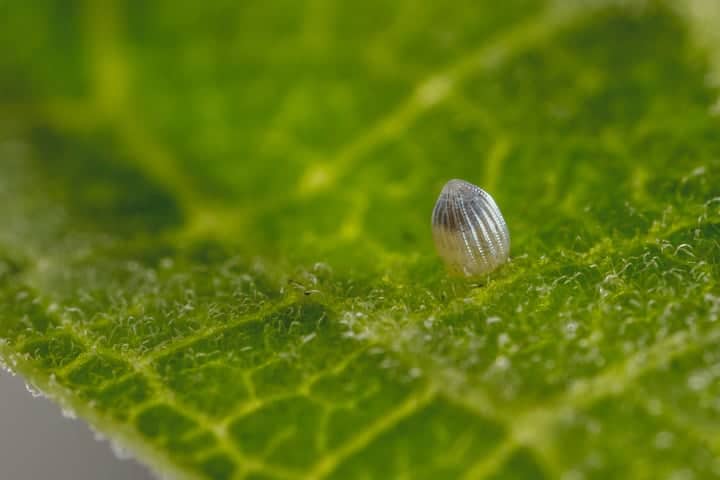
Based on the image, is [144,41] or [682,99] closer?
[682,99]

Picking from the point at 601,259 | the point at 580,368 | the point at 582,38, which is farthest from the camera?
the point at 582,38

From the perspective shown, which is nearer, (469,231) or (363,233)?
(469,231)

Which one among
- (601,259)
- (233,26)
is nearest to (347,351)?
(601,259)

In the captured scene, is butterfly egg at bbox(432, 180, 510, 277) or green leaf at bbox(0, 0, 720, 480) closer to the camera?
green leaf at bbox(0, 0, 720, 480)

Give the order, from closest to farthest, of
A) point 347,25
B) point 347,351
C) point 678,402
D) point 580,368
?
point 678,402 → point 580,368 → point 347,351 → point 347,25

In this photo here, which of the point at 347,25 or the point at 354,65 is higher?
the point at 347,25

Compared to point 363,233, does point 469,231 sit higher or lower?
lower

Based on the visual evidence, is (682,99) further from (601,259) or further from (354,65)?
(354,65)
